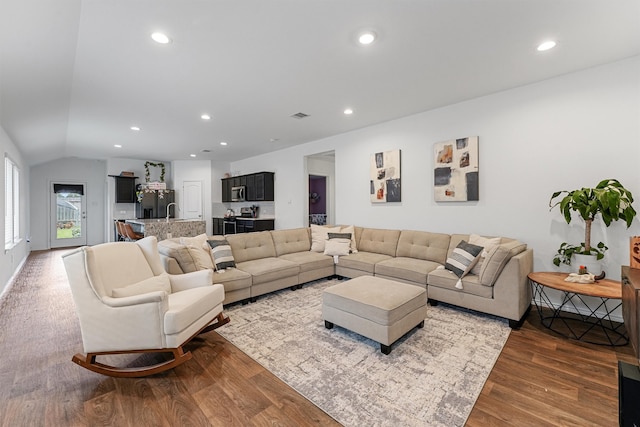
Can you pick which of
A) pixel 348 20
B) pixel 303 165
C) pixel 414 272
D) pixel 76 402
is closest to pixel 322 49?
pixel 348 20

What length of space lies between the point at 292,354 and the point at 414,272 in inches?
74.1

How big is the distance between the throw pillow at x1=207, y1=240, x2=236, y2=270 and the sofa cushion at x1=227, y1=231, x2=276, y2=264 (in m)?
0.29

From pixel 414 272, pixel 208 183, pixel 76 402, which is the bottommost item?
pixel 76 402

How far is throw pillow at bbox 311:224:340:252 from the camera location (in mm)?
4797

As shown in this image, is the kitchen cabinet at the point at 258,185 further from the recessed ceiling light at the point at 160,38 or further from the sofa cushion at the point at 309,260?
the recessed ceiling light at the point at 160,38

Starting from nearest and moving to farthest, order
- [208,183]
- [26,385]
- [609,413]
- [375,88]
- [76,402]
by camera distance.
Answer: [609,413]
[76,402]
[26,385]
[375,88]
[208,183]

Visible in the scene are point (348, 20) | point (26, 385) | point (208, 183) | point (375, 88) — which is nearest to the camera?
point (26, 385)

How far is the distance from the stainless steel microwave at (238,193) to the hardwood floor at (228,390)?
18.0 ft

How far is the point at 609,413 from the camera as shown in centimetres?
168

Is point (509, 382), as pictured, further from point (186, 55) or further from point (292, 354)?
point (186, 55)

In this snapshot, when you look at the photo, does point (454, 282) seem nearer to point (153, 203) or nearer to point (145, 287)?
point (145, 287)

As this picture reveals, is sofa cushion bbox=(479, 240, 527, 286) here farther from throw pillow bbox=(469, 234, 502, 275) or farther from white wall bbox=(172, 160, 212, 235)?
white wall bbox=(172, 160, 212, 235)

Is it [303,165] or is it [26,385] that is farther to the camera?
[303,165]

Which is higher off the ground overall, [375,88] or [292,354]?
[375,88]
